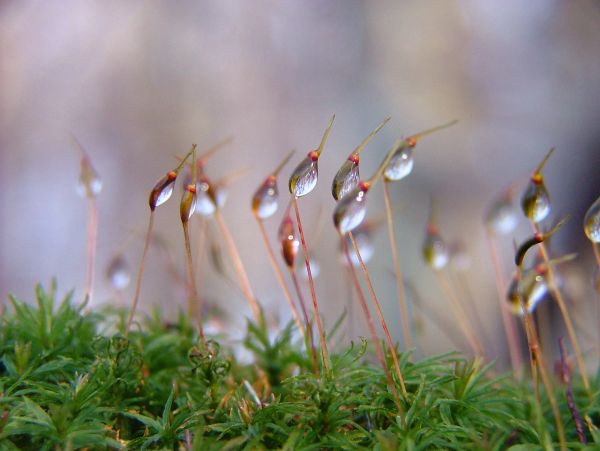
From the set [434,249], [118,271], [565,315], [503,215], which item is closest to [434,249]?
[434,249]

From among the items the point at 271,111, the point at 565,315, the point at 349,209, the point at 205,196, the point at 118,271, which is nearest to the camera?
the point at 349,209

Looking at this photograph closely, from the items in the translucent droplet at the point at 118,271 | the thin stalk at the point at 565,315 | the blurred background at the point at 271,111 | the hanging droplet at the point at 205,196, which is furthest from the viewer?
the blurred background at the point at 271,111

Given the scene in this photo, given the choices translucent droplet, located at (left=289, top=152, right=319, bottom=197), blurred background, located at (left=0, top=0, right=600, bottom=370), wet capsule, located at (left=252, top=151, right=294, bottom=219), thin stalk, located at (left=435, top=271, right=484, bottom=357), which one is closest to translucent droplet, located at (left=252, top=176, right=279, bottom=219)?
wet capsule, located at (left=252, top=151, right=294, bottom=219)

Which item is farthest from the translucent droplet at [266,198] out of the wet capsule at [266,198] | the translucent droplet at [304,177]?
the translucent droplet at [304,177]

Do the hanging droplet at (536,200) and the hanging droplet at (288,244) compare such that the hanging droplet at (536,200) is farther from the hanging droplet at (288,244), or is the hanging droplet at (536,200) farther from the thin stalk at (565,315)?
the hanging droplet at (288,244)

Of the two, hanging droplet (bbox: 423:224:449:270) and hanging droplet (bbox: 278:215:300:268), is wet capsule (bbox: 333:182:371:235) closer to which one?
hanging droplet (bbox: 278:215:300:268)

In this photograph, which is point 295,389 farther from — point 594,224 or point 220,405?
point 594,224
